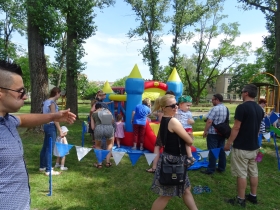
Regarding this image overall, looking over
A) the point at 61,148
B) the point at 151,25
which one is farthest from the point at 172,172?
the point at 151,25

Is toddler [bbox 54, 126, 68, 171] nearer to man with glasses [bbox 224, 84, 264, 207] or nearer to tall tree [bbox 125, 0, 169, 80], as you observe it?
man with glasses [bbox 224, 84, 264, 207]

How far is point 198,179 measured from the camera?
4.90m

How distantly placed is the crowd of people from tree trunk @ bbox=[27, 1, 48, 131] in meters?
3.08

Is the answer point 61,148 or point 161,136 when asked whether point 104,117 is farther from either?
point 161,136

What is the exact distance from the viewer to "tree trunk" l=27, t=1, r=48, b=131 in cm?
786

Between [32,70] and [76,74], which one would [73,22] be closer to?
[76,74]

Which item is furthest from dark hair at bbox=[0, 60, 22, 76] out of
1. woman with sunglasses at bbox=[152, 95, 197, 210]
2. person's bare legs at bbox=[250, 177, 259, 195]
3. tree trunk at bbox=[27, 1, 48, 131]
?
tree trunk at bbox=[27, 1, 48, 131]

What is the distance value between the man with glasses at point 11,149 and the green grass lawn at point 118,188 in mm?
2211

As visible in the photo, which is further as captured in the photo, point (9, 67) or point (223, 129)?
point (223, 129)

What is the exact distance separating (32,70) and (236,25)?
3345cm

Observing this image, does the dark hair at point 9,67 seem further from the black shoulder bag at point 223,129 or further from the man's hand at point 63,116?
the black shoulder bag at point 223,129

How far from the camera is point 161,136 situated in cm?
298

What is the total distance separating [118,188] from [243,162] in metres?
2.24

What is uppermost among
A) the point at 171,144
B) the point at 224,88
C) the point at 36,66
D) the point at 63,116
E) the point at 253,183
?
the point at 224,88
